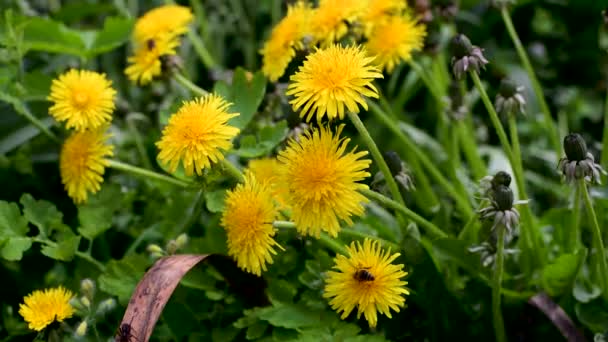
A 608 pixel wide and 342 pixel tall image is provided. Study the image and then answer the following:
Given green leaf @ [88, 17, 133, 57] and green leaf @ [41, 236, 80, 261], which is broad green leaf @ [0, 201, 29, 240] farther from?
green leaf @ [88, 17, 133, 57]

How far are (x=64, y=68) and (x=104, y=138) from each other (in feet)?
1.90

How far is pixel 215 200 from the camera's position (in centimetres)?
102

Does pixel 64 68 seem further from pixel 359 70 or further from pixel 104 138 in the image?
pixel 359 70

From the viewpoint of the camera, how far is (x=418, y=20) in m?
1.29

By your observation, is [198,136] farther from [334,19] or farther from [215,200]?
[334,19]

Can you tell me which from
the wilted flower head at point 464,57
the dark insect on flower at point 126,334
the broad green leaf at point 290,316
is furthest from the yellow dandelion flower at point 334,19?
the dark insect on flower at point 126,334

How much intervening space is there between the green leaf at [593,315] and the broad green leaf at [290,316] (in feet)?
1.18

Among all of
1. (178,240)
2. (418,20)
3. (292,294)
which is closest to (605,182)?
(418,20)

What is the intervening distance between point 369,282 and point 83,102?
492mm

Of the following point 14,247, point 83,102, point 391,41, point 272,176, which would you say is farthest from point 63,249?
point 391,41

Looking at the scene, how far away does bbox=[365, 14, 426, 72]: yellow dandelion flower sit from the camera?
1.17 meters

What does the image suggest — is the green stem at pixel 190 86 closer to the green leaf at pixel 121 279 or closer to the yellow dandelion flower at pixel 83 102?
the yellow dandelion flower at pixel 83 102

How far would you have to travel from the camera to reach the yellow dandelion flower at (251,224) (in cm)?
92

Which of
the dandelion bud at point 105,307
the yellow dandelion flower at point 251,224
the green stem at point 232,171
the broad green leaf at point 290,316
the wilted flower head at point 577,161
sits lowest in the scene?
the dandelion bud at point 105,307
